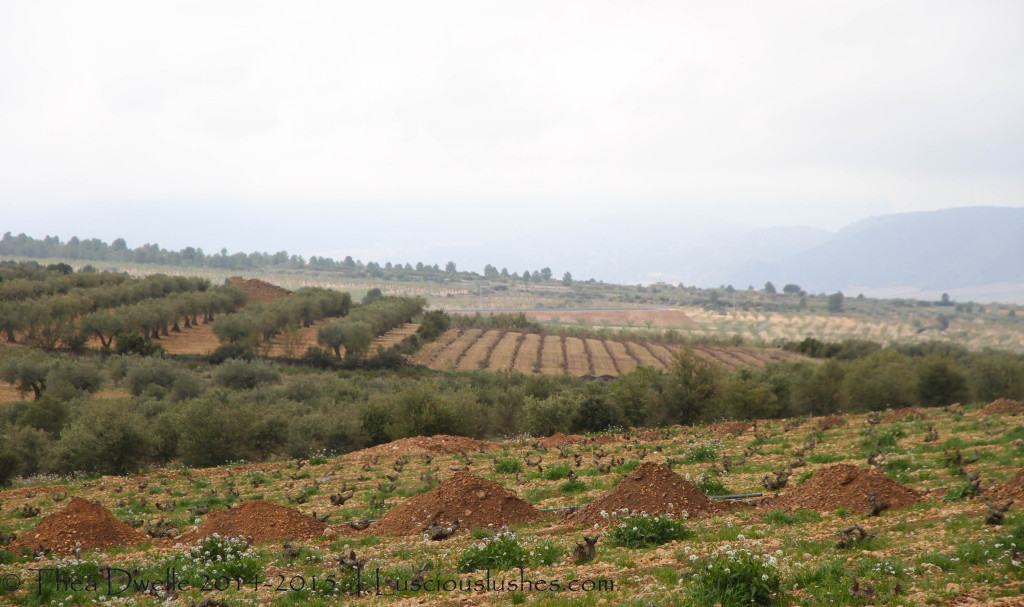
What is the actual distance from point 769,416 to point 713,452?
21.1 m

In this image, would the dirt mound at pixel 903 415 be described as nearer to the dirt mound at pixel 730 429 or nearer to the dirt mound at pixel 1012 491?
the dirt mound at pixel 730 429

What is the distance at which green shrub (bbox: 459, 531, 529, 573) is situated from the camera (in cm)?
891

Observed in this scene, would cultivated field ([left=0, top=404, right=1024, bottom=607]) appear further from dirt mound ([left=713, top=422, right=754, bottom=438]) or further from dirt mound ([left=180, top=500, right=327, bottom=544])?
dirt mound ([left=713, top=422, right=754, bottom=438])

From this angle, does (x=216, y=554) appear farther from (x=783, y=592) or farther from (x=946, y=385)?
(x=946, y=385)

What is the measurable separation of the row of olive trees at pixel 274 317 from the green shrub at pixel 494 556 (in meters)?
69.5

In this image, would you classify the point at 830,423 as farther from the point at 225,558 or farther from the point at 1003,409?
the point at 225,558

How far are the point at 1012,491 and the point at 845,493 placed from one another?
2.39 m

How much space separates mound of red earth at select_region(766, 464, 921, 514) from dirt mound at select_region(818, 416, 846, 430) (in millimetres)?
13479

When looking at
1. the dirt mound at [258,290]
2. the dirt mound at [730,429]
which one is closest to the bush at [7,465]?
the dirt mound at [730,429]

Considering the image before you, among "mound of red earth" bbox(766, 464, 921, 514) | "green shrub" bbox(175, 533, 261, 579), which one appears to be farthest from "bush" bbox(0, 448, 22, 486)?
"mound of red earth" bbox(766, 464, 921, 514)

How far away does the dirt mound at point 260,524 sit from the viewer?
11.6 m

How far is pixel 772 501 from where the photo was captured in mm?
11789

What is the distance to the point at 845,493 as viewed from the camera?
11.0 metres

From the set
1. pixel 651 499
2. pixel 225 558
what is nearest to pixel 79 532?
pixel 225 558
